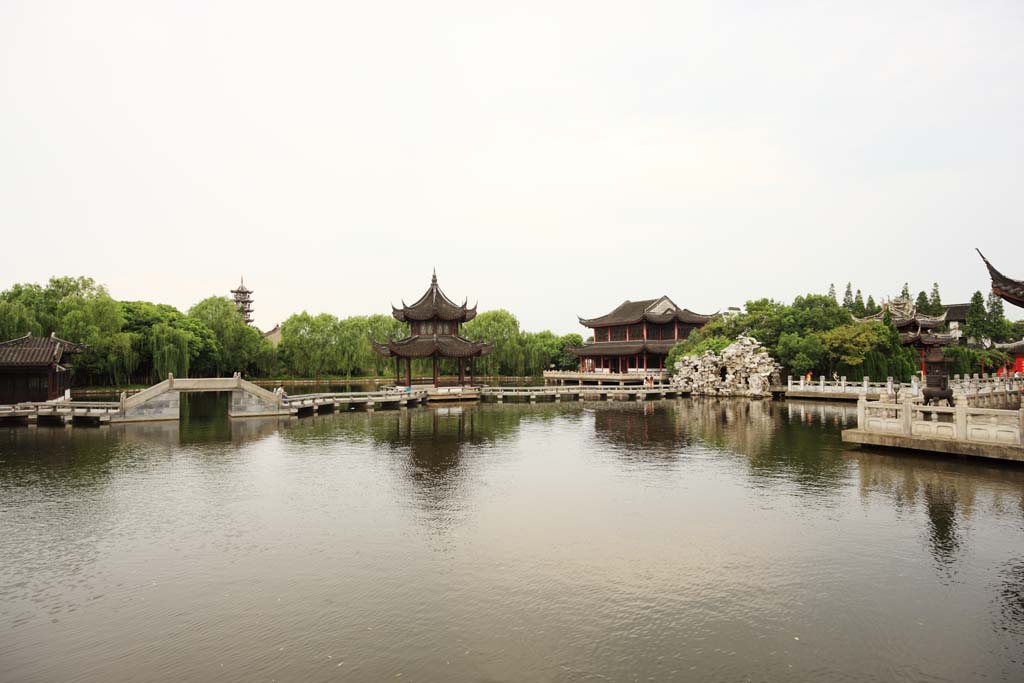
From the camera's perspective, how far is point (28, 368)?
2991cm

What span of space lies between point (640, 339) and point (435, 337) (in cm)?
2254

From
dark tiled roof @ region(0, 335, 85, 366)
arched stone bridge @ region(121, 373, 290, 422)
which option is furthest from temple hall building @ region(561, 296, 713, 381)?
dark tiled roof @ region(0, 335, 85, 366)

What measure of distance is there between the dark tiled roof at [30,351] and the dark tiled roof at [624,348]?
4127cm

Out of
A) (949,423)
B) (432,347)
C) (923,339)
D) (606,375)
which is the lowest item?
(949,423)

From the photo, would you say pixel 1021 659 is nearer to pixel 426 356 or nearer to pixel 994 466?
pixel 994 466

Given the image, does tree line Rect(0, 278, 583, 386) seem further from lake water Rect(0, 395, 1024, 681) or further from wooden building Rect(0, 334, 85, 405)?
lake water Rect(0, 395, 1024, 681)

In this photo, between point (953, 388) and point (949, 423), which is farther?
point (953, 388)

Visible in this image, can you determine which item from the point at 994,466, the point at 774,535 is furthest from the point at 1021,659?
the point at 994,466

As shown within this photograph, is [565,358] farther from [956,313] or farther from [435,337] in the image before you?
[956,313]

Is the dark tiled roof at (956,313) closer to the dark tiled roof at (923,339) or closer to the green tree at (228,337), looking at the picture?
the dark tiled roof at (923,339)

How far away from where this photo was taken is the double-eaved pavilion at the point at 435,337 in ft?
139

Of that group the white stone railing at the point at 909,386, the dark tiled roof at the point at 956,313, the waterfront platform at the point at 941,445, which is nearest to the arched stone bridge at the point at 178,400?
the waterfront platform at the point at 941,445

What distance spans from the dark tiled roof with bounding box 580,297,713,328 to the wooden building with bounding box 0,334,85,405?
4259 cm

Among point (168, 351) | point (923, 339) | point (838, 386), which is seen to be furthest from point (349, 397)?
point (923, 339)
